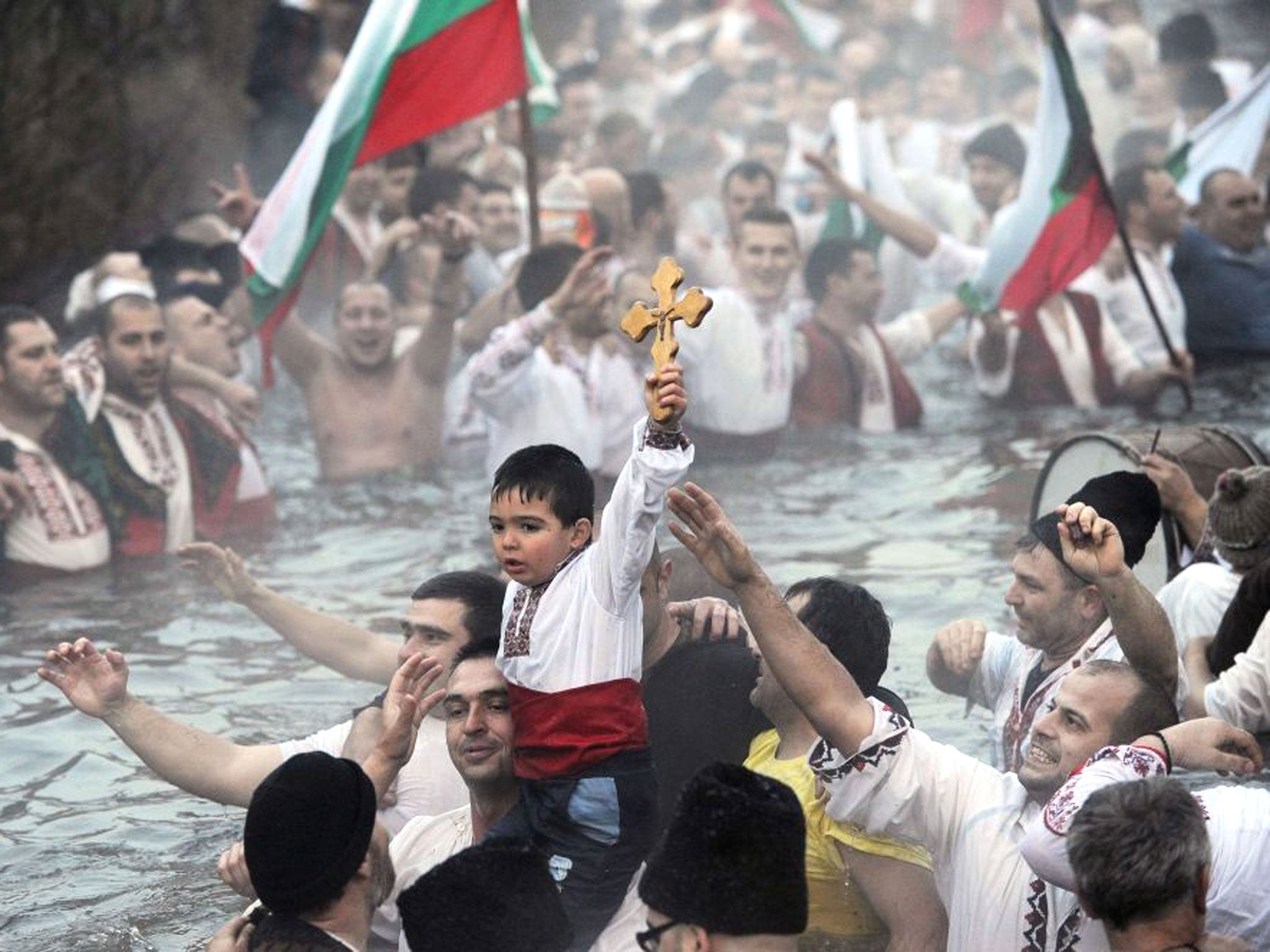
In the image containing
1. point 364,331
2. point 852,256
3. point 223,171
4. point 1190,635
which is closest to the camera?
point 1190,635

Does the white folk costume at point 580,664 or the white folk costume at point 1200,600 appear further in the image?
the white folk costume at point 1200,600

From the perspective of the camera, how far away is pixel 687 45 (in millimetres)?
23141

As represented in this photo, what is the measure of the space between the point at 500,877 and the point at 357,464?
7439 millimetres

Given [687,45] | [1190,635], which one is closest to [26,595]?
[1190,635]

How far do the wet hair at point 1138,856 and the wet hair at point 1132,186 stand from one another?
9.79 meters

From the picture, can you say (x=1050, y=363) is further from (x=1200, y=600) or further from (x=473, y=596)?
(x=473, y=596)

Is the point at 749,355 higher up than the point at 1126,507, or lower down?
lower down

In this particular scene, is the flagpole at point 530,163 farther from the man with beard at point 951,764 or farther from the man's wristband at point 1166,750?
the man's wristband at point 1166,750

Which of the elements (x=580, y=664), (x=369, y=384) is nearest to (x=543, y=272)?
(x=369, y=384)

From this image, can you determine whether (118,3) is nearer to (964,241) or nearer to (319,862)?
(964,241)

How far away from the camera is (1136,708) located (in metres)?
4.82

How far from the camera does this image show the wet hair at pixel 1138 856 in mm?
3811

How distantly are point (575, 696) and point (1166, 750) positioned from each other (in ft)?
4.14

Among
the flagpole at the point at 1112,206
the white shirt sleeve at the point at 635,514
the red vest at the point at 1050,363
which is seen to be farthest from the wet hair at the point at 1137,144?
the white shirt sleeve at the point at 635,514
